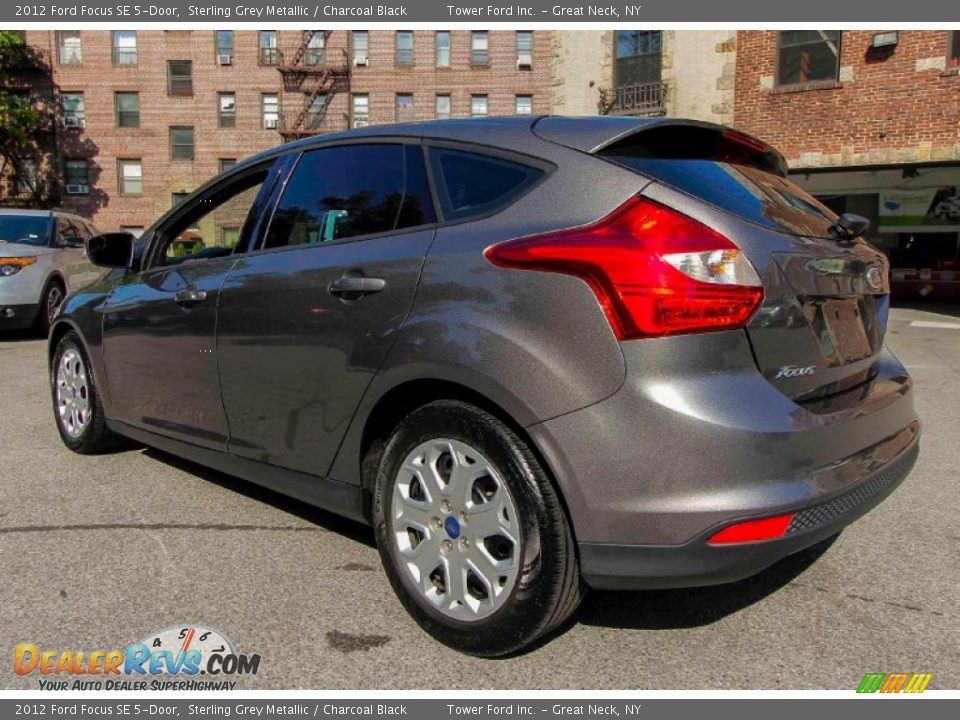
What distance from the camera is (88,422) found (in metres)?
4.34

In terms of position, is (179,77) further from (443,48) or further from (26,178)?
(443,48)

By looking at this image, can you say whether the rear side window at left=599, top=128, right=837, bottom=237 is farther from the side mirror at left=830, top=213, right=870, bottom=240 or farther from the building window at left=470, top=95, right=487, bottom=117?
the building window at left=470, top=95, right=487, bottom=117

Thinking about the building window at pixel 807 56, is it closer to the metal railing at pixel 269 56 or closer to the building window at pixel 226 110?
the metal railing at pixel 269 56

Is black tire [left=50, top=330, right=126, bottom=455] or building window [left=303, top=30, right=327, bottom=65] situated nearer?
black tire [left=50, top=330, right=126, bottom=455]

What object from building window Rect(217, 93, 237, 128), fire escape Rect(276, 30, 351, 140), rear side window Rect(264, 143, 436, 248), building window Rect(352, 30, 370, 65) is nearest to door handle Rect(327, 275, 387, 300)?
rear side window Rect(264, 143, 436, 248)

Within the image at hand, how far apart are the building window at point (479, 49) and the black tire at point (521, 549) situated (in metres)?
33.3

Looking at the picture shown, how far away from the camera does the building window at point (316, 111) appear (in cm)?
3384

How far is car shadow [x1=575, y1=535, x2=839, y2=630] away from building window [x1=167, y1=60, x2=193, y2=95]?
3669 centimetres

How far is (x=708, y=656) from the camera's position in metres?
2.31

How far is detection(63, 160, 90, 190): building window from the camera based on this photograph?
1358 inches

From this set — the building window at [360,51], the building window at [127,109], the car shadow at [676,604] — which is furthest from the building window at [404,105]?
the car shadow at [676,604]

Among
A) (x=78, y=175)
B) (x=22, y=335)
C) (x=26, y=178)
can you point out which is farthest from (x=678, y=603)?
(x=26, y=178)

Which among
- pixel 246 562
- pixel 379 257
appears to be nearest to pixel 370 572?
pixel 246 562

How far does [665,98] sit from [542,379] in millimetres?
15178
